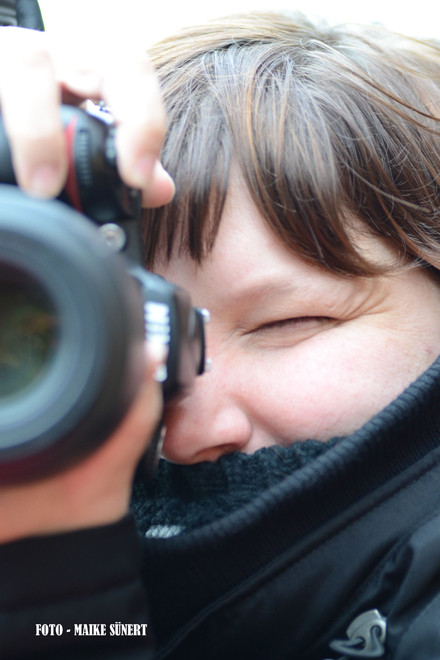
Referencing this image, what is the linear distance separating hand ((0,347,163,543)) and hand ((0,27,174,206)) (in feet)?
0.59

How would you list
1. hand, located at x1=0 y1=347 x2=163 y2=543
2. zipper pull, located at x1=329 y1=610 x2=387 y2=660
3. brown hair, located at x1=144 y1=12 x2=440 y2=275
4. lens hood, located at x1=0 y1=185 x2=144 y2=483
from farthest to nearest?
brown hair, located at x1=144 y1=12 x2=440 y2=275
zipper pull, located at x1=329 y1=610 x2=387 y2=660
hand, located at x1=0 y1=347 x2=163 y2=543
lens hood, located at x1=0 y1=185 x2=144 y2=483

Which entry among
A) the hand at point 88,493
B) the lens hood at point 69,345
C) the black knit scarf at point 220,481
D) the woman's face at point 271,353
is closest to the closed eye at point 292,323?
the woman's face at point 271,353

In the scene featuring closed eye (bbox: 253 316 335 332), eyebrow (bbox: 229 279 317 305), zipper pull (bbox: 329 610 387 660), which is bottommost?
zipper pull (bbox: 329 610 387 660)

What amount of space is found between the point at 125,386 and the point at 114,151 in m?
0.23

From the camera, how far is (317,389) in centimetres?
78

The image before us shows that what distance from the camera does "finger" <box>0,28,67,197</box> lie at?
555mm

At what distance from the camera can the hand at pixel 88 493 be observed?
547 mm

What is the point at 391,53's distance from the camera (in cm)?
98

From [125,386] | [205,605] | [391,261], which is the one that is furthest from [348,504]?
[125,386]

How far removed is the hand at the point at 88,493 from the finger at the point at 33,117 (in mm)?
176

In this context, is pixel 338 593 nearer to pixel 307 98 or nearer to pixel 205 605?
pixel 205 605

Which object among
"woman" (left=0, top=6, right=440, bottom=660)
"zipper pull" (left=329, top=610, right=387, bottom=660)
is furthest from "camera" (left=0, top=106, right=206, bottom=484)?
"zipper pull" (left=329, top=610, right=387, bottom=660)

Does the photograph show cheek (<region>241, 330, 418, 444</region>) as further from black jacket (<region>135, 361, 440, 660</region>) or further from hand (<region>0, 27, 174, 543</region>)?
hand (<region>0, 27, 174, 543</region>)

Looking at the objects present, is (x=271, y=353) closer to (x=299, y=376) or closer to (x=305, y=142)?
(x=299, y=376)
